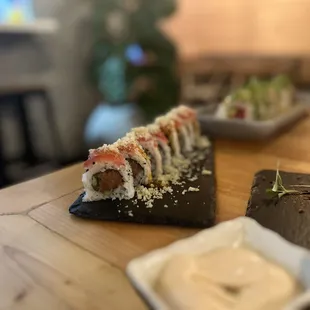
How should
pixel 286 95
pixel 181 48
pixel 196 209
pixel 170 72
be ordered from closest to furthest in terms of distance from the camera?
1. pixel 196 209
2. pixel 286 95
3. pixel 170 72
4. pixel 181 48

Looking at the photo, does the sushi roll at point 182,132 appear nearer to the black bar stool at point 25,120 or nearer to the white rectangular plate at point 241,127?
the white rectangular plate at point 241,127

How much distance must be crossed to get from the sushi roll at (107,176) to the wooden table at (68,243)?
75mm

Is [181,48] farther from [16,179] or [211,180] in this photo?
[211,180]

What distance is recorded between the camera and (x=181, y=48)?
435 cm

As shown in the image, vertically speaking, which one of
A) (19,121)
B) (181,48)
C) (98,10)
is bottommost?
(19,121)

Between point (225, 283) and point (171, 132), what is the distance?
678 millimetres

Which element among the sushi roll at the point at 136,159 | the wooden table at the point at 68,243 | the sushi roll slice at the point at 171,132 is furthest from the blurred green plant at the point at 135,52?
the sushi roll at the point at 136,159

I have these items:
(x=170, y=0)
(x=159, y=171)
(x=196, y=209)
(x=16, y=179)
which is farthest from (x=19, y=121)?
(x=196, y=209)

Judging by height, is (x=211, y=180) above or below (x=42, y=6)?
below

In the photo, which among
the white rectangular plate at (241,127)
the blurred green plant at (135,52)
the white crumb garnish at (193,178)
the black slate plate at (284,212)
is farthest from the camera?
the blurred green plant at (135,52)

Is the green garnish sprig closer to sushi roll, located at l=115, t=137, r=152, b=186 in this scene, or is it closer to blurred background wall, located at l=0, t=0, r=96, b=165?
sushi roll, located at l=115, t=137, r=152, b=186

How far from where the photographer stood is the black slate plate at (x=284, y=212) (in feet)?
2.61

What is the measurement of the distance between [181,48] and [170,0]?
930 mm

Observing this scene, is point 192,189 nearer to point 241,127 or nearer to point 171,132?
point 171,132
